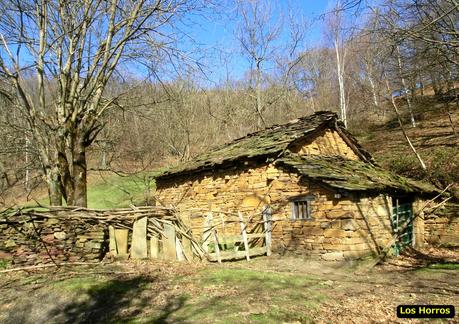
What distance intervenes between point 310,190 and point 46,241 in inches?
276

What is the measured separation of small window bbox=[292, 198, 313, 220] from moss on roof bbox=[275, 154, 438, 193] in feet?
2.85

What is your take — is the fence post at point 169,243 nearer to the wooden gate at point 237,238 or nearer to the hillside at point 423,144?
the wooden gate at point 237,238

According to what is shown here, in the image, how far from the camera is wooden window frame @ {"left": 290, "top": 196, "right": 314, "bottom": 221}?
1131 centimetres

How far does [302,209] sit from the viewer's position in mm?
11555

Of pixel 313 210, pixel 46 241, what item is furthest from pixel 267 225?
pixel 46 241

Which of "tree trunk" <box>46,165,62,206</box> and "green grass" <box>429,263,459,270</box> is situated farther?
"tree trunk" <box>46,165,62,206</box>

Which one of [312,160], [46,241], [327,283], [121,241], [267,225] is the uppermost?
[312,160]

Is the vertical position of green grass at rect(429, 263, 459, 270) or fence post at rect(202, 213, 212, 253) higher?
fence post at rect(202, 213, 212, 253)

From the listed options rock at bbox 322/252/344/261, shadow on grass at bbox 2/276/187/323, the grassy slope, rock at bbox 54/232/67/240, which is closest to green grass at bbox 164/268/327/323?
shadow on grass at bbox 2/276/187/323

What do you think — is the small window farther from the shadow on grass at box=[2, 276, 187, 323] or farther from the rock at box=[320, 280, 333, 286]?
the shadow on grass at box=[2, 276, 187, 323]

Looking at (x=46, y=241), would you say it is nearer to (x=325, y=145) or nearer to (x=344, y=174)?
(x=344, y=174)

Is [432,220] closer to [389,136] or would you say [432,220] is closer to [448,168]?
[448,168]

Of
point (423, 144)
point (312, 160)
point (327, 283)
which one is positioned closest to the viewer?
point (327, 283)

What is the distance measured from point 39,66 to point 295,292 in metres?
9.09
